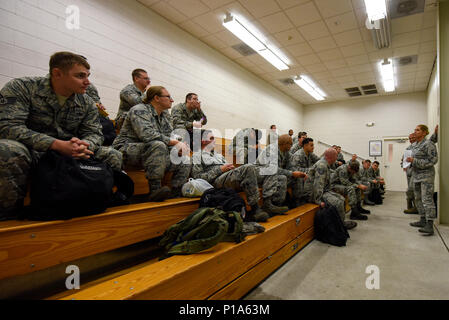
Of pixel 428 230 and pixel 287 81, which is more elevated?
pixel 287 81

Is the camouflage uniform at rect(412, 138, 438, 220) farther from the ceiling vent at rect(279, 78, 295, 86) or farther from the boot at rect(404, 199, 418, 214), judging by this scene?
the ceiling vent at rect(279, 78, 295, 86)

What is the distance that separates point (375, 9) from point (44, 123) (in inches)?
191

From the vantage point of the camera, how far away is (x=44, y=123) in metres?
1.38

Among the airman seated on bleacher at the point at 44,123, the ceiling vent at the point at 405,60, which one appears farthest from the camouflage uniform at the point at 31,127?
the ceiling vent at the point at 405,60

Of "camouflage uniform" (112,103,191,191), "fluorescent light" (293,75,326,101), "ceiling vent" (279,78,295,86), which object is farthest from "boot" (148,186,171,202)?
"ceiling vent" (279,78,295,86)

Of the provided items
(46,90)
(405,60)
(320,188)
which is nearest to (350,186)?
(320,188)

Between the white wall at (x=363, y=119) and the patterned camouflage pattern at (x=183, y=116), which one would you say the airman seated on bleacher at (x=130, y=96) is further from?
the white wall at (x=363, y=119)

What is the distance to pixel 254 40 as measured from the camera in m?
4.97

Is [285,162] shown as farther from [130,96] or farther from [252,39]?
[252,39]

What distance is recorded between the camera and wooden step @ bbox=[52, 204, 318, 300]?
948 millimetres

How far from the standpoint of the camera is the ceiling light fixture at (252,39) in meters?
4.35

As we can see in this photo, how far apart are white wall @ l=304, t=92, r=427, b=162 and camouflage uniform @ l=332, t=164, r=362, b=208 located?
220 inches
